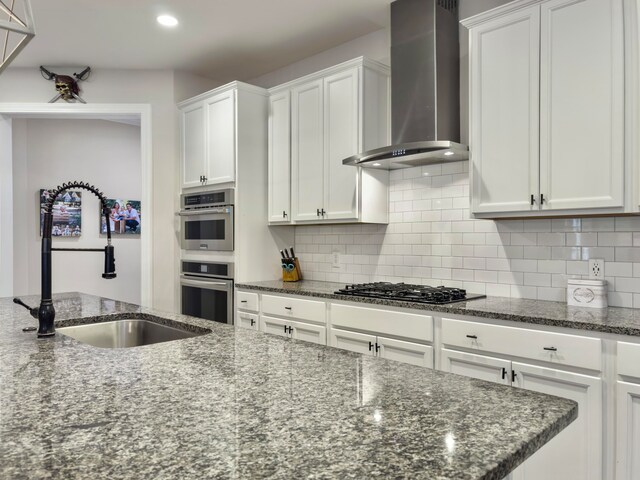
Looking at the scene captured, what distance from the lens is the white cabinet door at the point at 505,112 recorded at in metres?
2.46

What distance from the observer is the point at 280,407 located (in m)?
0.96

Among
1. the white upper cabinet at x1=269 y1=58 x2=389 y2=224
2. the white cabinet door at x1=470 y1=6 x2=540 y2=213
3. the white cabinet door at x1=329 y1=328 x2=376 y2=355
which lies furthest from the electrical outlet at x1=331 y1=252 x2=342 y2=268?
the white cabinet door at x1=470 y1=6 x2=540 y2=213

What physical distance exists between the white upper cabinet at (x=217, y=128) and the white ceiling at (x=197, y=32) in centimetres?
38

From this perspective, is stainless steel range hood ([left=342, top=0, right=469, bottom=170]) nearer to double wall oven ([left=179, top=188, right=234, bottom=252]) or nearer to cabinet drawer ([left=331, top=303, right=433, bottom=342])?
cabinet drawer ([left=331, top=303, right=433, bottom=342])

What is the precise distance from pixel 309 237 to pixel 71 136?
3.73 meters

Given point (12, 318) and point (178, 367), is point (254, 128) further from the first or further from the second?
point (178, 367)

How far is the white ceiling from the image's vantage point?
10.5 ft

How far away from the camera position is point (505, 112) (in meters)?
2.56

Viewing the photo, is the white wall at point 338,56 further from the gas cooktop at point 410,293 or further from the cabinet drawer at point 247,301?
the cabinet drawer at point 247,301

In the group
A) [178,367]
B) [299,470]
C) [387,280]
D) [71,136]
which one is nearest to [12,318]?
[178,367]

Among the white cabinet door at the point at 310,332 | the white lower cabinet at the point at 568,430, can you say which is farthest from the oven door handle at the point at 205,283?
the white lower cabinet at the point at 568,430

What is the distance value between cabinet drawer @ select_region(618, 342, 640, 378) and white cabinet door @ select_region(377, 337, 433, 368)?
0.88 m

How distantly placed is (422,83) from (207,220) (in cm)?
210

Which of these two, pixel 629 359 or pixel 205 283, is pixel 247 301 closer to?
pixel 205 283
